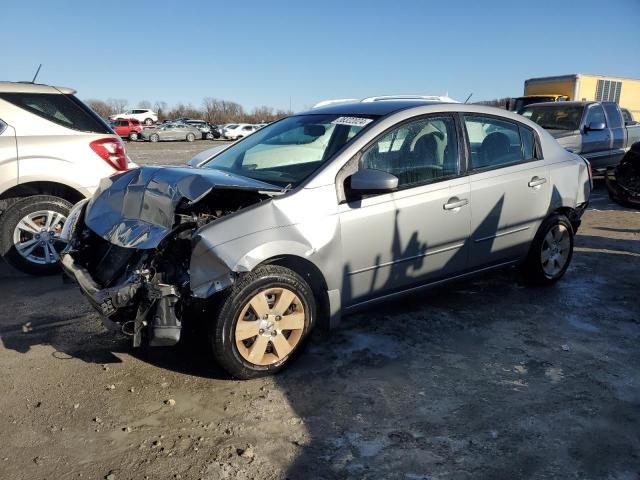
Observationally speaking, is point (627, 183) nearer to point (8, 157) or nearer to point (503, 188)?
point (503, 188)

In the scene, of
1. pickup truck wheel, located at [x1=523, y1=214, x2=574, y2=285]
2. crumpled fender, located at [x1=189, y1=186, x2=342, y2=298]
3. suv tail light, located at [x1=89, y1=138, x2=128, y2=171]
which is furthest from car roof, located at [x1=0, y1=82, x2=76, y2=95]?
pickup truck wheel, located at [x1=523, y1=214, x2=574, y2=285]

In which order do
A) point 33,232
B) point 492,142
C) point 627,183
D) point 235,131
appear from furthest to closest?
point 235,131 < point 627,183 < point 33,232 < point 492,142

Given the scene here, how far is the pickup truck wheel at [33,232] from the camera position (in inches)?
196

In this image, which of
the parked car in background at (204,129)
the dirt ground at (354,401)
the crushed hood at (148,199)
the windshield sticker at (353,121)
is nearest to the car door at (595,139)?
the dirt ground at (354,401)

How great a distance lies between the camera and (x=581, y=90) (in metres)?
17.9

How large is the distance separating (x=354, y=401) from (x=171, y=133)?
126 ft

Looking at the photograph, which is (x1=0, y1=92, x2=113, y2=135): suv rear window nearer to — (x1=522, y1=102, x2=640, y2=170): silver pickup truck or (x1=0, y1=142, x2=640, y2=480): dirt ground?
(x1=0, y1=142, x2=640, y2=480): dirt ground

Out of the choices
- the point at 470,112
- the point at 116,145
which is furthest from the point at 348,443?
the point at 116,145

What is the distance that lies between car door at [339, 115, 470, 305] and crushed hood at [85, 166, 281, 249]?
0.67 m

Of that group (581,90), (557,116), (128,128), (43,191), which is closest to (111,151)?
(43,191)

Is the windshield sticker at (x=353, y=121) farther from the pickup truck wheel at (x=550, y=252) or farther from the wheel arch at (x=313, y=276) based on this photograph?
the pickup truck wheel at (x=550, y=252)

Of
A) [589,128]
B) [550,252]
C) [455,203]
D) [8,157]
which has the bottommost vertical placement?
[550,252]

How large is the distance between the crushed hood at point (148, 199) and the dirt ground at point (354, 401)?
916 millimetres

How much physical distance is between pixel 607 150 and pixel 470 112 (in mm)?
7737
